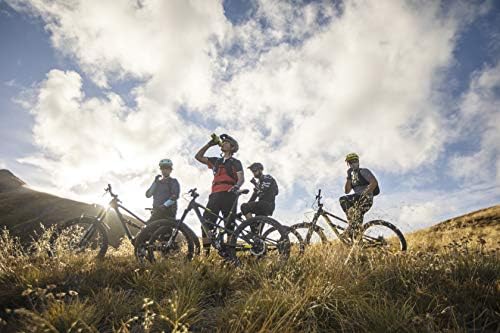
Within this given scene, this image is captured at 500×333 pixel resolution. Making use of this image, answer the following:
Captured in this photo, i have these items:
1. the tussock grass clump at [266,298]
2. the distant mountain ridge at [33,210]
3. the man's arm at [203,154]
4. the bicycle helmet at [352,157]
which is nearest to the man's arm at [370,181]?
the bicycle helmet at [352,157]

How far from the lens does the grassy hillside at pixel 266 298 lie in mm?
2828

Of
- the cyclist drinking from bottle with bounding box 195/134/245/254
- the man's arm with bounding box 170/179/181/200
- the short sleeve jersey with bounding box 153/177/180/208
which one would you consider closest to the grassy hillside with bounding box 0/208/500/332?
the cyclist drinking from bottle with bounding box 195/134/245/254

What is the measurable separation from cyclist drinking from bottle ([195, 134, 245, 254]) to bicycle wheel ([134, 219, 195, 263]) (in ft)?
1.51

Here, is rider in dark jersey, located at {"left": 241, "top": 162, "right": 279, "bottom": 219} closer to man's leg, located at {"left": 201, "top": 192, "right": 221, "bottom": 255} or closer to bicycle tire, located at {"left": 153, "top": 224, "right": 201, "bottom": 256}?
man's leg, located at {"left": 201, "top": 192, "right": 221, "bottom": 255}

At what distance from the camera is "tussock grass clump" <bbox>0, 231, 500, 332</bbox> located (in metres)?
2.83

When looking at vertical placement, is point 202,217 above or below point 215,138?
below

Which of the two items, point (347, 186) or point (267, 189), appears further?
point (347, 186)

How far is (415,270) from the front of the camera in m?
4.04

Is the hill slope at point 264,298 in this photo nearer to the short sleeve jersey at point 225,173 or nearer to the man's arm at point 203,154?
the short sleeve jersey at point 225,173

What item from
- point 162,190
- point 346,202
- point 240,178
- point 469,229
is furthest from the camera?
point 469,229

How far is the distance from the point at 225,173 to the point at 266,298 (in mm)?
A: 4236

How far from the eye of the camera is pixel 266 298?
10.5 feet

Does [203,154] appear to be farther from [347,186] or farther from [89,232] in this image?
[347,186]

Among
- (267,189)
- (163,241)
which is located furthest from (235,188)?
(163,241)
